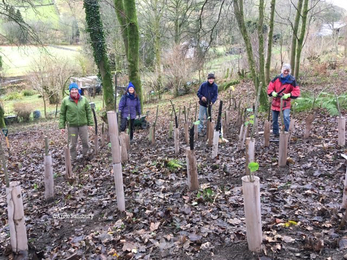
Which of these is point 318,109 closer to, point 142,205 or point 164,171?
point 164,171

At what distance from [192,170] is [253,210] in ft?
4.86

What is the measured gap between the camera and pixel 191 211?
10.3 feet

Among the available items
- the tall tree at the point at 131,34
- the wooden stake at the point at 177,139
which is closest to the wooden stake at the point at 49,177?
the wooden stake at the point at 177,139

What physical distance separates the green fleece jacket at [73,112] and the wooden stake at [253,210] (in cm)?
463

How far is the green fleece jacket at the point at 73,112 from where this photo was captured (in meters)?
5.77

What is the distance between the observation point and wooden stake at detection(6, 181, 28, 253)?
2443mm

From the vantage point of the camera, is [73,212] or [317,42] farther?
[317,42]

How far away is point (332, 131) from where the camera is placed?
20.4ft

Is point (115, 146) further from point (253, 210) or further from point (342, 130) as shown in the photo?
point (342, 130)

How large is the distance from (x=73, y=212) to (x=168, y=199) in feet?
4.21

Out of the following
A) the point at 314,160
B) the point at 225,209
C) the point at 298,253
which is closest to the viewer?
the point at 298,253

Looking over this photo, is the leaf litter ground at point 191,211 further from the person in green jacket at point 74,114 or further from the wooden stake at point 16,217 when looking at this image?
the person in green jacket at point 74,114

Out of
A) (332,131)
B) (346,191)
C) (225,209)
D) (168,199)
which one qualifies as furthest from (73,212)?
(332,131)

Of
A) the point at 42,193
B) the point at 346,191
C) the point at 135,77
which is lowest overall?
the point at 42,193
